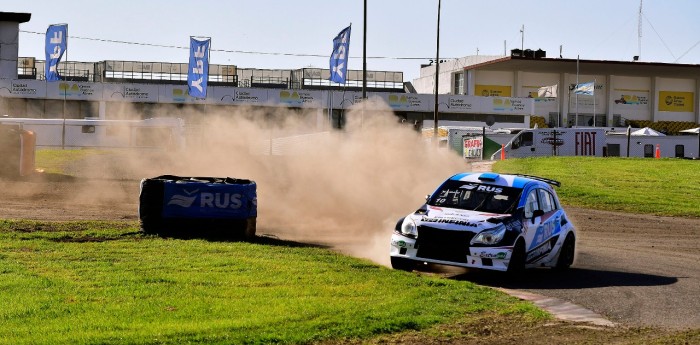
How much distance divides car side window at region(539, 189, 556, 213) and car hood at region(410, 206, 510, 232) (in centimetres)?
157

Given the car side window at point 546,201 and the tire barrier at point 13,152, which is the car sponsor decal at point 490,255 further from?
the tire barrier at point 13,152

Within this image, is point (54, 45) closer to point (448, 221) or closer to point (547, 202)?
point (547, 202)

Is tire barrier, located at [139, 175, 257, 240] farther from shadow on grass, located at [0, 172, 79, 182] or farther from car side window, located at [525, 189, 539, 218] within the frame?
shadow on grass, located at [0, 172, 79, 182]

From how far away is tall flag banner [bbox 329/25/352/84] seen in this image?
45062 mm

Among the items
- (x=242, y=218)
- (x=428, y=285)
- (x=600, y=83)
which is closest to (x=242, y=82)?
(x=600, y=83)

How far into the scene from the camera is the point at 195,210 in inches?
762

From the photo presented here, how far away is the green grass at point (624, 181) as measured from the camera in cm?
3219

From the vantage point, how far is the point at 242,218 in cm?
1941

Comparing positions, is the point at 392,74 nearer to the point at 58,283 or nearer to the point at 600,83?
the point at 600,83

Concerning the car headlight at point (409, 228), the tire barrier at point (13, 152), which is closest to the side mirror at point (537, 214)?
the car headlight at point (409, 228)

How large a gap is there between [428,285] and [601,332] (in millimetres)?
3364

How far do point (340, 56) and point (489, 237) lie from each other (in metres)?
31.4

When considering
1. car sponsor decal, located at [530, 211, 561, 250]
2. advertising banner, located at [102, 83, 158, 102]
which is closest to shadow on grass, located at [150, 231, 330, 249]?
car sponsor decal, located at [530, 211, 561, 250]

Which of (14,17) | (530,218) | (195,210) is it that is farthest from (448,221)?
(14,17)
